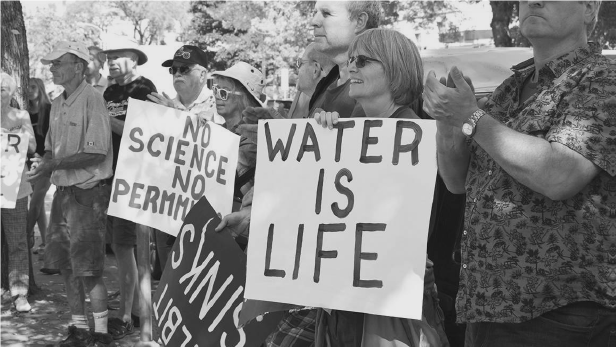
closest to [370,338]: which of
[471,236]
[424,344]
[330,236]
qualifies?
[424,344]

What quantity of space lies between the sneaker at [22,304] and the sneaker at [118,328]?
1.20 metres

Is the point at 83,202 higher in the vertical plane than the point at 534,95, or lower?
lower

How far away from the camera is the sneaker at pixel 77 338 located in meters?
6.40

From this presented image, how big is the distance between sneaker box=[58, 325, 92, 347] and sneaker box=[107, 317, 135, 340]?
441 millimetres

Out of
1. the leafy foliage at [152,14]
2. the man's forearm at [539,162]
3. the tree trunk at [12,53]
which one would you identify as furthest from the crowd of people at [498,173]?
the leafy foliage at [152,14]

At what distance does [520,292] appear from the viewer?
2.69 m

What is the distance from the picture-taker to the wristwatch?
8.70ft

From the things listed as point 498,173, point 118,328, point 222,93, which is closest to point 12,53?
point 118,328

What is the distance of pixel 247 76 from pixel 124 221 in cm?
213

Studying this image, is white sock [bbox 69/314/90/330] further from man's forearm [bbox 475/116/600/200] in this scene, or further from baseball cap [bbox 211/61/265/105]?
man's forearm [bbox 475/116/600/200]

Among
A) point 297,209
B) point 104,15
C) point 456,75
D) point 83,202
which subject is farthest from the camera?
point 104,15

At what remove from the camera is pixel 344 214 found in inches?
131

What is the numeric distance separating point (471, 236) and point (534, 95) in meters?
0.48

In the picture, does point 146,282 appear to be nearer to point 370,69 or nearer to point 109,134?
point 109,134
